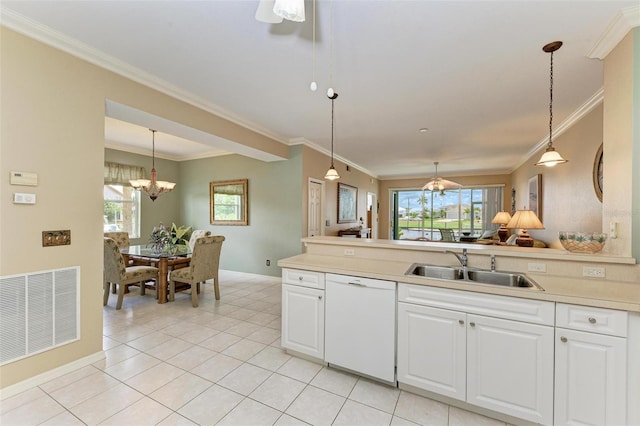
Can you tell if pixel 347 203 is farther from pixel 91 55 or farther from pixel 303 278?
pixel 91 55

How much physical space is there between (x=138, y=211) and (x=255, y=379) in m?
5.37

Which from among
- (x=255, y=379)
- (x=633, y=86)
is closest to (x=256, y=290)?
(x=255, y=379)

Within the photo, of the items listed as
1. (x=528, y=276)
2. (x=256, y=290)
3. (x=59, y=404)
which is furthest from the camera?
(x=256, y=290)

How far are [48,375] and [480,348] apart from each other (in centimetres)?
320

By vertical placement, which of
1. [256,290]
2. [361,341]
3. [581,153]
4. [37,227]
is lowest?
[256,290]

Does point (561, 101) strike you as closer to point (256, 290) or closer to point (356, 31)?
point (356, 31)

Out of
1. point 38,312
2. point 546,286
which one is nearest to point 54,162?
point 38,312

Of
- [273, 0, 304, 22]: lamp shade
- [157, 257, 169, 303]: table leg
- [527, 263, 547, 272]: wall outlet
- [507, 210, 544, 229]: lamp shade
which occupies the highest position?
[273, 0, 304, 22]: lamp shade

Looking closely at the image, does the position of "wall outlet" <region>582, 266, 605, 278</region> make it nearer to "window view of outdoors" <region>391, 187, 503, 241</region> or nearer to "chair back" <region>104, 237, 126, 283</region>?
"chair back" <region>104, 237, 126, 283</region>

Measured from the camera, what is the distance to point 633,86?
1.76 m

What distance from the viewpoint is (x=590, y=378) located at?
1.48 metres

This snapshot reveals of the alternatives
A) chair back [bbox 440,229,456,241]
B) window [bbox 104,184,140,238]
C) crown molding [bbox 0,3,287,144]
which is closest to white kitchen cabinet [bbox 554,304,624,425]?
crown molding [bbox 0,3,287,144]

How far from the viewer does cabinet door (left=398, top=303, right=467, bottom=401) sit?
1.78 m

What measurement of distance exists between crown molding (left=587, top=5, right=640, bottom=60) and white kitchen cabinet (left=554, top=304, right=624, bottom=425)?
1905 millimetres
